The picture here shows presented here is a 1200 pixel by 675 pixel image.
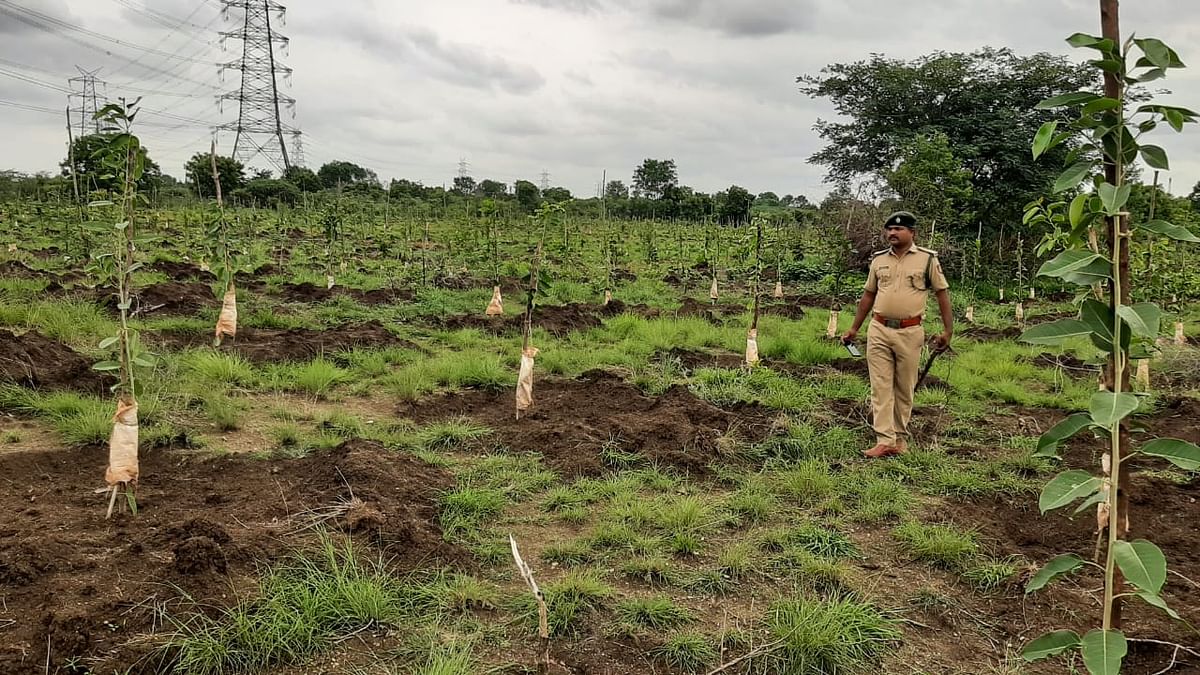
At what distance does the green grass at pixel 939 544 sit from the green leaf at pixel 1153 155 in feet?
8.26

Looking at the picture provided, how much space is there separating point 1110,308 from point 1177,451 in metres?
0.42

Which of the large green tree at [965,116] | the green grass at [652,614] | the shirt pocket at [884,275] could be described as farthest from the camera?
the large green tree at [965,116]

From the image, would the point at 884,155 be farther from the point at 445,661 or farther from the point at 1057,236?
the point at 445,661

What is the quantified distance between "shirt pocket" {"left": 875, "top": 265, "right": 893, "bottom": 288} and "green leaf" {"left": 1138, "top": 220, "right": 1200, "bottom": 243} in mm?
3424

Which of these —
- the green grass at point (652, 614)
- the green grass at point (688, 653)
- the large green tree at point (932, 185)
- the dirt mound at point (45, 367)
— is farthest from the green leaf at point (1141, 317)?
the large green tree at point (932, 185)

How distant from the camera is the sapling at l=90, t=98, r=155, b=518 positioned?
3.45m

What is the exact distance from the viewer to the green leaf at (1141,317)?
1769 mm

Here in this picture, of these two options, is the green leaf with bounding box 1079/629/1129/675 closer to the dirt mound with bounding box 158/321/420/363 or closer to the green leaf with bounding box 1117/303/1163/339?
the green leaf with bounding box 1117/303/1163/339

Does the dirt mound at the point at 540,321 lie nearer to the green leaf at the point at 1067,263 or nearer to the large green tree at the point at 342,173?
the green leaf at the point at 1067,263

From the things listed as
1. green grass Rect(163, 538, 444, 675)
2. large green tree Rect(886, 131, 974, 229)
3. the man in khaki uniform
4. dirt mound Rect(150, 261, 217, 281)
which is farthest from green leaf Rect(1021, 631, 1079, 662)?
dirt mound Rect(150, 261, 217, 281)

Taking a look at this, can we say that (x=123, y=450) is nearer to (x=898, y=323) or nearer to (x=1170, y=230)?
(x=1170, y=230)

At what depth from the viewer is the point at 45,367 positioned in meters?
5.60

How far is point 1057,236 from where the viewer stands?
3824mm

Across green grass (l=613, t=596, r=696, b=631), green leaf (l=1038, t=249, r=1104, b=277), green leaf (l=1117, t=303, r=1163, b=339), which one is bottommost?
green grass (l=613, t=596, r=696, b=631)
